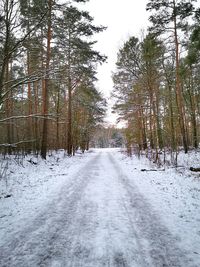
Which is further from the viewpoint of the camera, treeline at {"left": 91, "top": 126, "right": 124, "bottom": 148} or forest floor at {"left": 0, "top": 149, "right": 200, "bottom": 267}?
treeline at {"left": 91, "top": 126, "right": 124, "bottom": 148}

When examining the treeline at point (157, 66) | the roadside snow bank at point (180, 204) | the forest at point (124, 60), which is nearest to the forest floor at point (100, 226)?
the roadside snow bank at point (180, 204)

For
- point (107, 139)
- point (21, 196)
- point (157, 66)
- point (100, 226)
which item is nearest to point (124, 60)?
point (157, 66)

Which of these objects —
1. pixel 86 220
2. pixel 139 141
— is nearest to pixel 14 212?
pixel 86 220

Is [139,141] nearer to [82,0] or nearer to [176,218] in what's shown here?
[82,0]

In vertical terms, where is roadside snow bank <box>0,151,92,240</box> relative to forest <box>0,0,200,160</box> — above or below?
below

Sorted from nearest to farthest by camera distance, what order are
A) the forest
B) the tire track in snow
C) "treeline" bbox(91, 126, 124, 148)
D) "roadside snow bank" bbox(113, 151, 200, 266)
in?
the tire track in snow < "roadside snow bank" bbox(113, 151, 200, 266) < the forest < "treeline" bbox(91, 126, 124, 148)

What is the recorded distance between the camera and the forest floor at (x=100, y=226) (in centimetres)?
308

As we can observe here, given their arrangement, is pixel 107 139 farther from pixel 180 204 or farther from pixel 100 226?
pixel 100 226

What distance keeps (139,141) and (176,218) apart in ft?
53.9

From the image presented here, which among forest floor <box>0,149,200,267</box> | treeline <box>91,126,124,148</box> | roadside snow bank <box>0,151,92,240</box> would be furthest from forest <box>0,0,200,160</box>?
treeline <box>91,126,124,148</box>

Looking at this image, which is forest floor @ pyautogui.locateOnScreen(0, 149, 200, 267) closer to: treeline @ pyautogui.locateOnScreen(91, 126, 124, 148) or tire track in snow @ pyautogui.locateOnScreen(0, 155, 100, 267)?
tire track in snow @ pyautogui.locateOnScreen(0, 155, 100, 267)

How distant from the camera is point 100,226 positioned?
4.19 meters

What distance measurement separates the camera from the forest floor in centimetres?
308

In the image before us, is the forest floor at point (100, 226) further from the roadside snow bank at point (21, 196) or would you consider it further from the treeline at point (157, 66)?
the treeline at point (157, 66)
